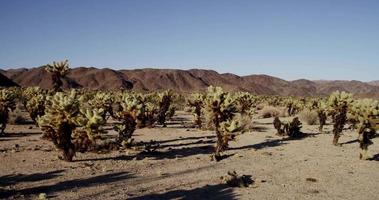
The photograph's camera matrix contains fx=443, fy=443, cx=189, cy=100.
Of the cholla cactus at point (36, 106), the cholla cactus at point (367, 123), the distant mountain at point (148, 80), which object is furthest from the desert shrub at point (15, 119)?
the distant mountain at point (148, 80)

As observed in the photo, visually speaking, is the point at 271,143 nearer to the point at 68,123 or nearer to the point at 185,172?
the point at 185,172

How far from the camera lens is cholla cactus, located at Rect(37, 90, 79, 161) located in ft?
50.8

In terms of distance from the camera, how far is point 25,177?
1301 cm

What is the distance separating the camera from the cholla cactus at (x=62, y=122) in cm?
1547

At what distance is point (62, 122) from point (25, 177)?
2914 millimetres

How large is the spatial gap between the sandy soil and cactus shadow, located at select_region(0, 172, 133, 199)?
24 mm

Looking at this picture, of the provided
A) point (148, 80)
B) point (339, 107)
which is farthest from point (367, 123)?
point (148, 80)

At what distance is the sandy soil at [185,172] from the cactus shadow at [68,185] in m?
0.02

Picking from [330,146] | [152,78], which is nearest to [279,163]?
[330,146]

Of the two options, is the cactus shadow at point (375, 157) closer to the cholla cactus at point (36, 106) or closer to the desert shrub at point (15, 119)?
the cholla cactus at point (36, 106)

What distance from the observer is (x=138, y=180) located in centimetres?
1317

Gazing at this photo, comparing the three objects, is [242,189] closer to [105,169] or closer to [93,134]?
[105,169]

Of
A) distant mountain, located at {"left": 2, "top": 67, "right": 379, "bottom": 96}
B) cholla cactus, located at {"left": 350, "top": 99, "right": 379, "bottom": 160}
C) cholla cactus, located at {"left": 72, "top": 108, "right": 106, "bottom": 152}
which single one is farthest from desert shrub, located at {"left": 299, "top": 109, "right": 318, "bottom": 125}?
distant mountain, located at {"left": 2, "top": 67, "right": 379, "bottom": 96}

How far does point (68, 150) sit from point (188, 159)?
4.44 m
